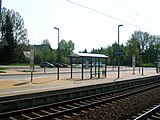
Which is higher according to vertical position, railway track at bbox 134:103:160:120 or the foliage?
the foliage

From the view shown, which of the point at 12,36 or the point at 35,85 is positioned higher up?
the point at 12,36

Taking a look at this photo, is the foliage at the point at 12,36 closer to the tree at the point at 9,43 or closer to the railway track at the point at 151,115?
the tree at the point at 9,43

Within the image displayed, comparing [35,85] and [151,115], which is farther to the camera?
[35,85]

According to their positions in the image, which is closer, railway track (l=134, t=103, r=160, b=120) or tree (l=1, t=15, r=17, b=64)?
railway track (l=134, t=103, r=160, b=120)

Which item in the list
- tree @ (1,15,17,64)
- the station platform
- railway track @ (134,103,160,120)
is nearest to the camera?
railway track @ (134,103,160,120)

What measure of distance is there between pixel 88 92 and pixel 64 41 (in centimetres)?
11463

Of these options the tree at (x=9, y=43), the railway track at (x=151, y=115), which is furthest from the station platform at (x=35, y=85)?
the tree at (x=9, y=43)

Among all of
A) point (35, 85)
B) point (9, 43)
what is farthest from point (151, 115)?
point (9, 43)

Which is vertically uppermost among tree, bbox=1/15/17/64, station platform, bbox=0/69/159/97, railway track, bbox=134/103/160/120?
tree, bbox=1/15/17/64

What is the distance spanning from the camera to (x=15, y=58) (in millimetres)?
71875

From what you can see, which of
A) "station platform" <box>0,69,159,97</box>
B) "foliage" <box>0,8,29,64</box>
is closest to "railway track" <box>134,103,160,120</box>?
"station platform" <box>0,69,159,97</box>

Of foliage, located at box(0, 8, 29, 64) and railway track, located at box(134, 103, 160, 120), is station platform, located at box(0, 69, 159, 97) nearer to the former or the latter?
railway track, located at box(134, 103, 160, 120)

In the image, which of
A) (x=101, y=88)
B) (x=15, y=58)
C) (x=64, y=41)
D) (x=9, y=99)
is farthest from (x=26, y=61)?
(x=9, y=99)

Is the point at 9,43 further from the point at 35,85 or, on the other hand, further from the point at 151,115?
the point at 151,115
